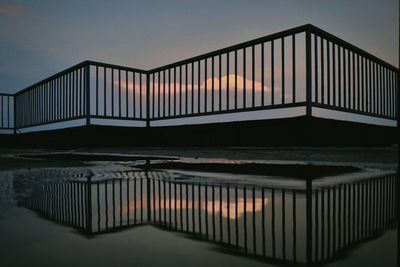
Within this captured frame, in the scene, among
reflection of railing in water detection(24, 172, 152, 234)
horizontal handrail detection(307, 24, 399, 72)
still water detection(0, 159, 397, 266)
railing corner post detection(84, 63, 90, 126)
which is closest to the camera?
still water detection(0, 159, 397, 266)

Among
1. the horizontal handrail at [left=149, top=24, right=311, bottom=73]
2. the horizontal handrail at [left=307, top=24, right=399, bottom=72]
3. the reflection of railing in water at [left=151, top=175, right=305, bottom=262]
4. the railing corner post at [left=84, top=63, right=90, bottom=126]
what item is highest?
the horizontal handrail at [left=149, top=24, right=311, bottom=73]

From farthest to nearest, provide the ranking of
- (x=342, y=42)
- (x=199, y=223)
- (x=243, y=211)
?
(x=342, y=42)
(x=243, y=211)
(x=199, y=223)

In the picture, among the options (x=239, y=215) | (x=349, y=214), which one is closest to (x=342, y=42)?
(x=349, y=214)

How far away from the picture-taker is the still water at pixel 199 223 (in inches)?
23.0

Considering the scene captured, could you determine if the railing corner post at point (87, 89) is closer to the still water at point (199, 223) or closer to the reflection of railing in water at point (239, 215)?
the still water at point (199, 223)

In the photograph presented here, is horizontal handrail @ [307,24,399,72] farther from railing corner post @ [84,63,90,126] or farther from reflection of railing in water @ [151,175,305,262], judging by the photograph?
railing corner post @ [84,63,90,126]

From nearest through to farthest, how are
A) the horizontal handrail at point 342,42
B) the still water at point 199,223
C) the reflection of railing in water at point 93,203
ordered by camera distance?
the still water at point 199,223
the reflection of railing in water at point 93,203
the horizontal handrail at point 342,42

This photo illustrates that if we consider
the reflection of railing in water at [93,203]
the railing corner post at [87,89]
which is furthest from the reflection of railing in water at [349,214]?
the railing corner post at [87,89]

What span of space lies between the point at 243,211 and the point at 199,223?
170mm

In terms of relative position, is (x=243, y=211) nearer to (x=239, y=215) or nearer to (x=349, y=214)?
(x=239, y=215)

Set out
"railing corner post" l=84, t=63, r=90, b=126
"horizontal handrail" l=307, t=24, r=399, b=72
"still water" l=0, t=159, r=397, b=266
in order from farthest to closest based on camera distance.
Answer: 1. "railing corner post" l=84, t=63, r=90, b=126
2. "horizontal handrail" l=307, t=24, r=399, b=72
3. "still water" l=0, t=159, r=397, b=266

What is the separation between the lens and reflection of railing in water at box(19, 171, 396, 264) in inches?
26.6

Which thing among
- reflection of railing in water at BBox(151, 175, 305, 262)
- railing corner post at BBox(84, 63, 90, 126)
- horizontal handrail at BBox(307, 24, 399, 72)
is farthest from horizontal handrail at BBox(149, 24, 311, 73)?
reflection of railing in water at BBox(151, 175, 305, 262)

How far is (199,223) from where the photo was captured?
0.85m
